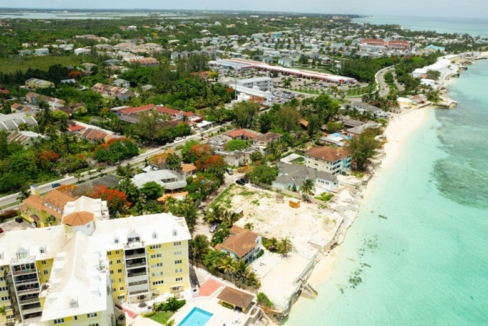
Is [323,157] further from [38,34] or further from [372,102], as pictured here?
[38,34]

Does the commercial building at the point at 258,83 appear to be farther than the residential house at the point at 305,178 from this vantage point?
Yes

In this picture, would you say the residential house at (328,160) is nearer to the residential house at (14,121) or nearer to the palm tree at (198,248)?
the palm tree at (198,248)

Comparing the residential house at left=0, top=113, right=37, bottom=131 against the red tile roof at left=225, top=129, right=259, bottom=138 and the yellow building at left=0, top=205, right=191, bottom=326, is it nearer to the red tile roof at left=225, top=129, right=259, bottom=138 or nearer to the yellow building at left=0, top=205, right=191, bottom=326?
the red tile roof at left=225, top=129, right=259, bottom=138

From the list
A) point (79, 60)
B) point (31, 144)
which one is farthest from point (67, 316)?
point (79, 60)

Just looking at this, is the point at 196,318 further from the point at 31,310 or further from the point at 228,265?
the point at 31,310

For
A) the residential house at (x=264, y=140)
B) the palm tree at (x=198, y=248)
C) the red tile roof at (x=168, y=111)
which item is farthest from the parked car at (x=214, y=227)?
the red tile roof at (x=168, y=111)

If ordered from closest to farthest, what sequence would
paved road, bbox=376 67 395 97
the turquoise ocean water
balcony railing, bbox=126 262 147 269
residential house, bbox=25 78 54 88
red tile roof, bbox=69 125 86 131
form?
balcony railing, bbox=126 262 147 269 → the turquoise ocean water → red tile roof, bbox=69 125 86 131 → residential house, bbox=25 78 54 88 → paved road, bbox=376 67 395 97

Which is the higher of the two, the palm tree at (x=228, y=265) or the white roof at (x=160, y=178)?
the palm tree at (x=228, y=265)

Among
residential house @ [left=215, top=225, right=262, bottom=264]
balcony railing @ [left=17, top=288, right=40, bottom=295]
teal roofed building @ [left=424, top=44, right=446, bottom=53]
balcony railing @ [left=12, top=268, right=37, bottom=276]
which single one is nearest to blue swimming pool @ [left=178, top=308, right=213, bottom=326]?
residential house @ [left=215, top=225, right=262, bottom=264]
